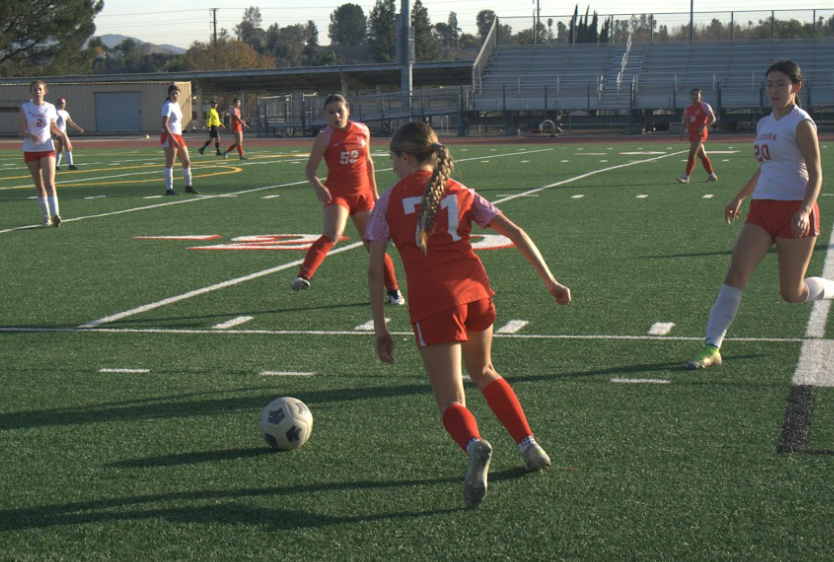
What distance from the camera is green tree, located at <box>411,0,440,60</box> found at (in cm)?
13738

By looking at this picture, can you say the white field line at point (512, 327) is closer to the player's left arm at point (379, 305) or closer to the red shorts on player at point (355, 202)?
the red shorts on player at point (355, 202)

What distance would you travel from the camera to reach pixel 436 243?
4.61m

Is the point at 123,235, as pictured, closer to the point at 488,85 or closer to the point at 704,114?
the point at 704,114

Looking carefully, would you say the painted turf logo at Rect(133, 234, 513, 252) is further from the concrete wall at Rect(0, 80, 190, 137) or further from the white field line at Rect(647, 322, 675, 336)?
the concrete wall at Rect(0, 80, 190, 137)

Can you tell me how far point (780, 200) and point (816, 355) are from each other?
→ 0.97 meters

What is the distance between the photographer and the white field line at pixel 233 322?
27.0 feet

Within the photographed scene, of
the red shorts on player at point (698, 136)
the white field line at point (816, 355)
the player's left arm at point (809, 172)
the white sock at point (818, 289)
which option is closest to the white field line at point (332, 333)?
the white field line at point (816, 355)

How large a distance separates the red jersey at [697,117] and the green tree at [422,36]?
115 m

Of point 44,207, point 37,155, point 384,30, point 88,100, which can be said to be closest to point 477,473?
point 44,207

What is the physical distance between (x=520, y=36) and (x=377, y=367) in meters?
60.2

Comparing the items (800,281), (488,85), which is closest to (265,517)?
(800,281)

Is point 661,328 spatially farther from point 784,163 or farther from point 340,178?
point 340,178

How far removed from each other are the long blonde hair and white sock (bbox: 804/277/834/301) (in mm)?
3645

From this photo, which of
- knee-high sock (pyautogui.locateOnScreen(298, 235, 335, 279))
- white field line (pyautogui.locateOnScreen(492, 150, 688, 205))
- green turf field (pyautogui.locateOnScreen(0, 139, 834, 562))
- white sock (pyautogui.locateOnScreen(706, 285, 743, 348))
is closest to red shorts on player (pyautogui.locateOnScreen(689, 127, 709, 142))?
white field line (pyautogui.locateOnScreen(492, 150, 688, 205))
